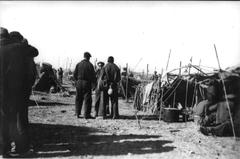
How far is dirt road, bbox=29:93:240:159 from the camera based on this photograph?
6910 mm

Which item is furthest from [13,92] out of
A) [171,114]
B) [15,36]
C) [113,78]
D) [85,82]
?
[171,114]

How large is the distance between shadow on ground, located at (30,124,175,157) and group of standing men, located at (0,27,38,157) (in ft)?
1.89

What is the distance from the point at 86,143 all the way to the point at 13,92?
232cm

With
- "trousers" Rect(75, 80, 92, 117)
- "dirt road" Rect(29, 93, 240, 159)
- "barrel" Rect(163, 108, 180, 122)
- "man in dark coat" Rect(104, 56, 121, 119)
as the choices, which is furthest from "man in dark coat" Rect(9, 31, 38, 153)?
"barrel" Rect(163, 108, 180, 122)

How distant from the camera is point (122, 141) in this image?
8.12 metres

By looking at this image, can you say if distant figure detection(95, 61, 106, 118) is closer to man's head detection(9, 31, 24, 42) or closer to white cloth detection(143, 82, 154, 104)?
white cloth detection(143, 82, 154, 104)

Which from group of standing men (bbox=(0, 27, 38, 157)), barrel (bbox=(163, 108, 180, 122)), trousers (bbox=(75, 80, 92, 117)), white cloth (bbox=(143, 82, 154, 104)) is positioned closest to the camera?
group of standing men (bbox=(0, 27, 38, 157))

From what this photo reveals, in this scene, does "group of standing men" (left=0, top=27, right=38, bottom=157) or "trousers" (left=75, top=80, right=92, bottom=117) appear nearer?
"group of standing men" (left=0, top=27, right=38, bottom=157)

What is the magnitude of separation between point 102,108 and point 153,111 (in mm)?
2622

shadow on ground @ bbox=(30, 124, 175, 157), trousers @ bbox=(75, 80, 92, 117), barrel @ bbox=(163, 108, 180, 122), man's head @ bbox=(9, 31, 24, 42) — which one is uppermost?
man's head @ bbox=(9, 31, 24, 42)

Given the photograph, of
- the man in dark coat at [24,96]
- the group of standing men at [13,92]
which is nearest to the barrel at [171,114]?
the man in dark coat at [24,96]

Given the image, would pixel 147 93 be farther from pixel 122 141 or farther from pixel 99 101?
pixel 122 141

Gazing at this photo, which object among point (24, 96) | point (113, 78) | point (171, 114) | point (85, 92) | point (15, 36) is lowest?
point (171, 114)

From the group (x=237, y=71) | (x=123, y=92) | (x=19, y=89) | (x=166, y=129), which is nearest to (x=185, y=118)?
(x=166, y=129)
